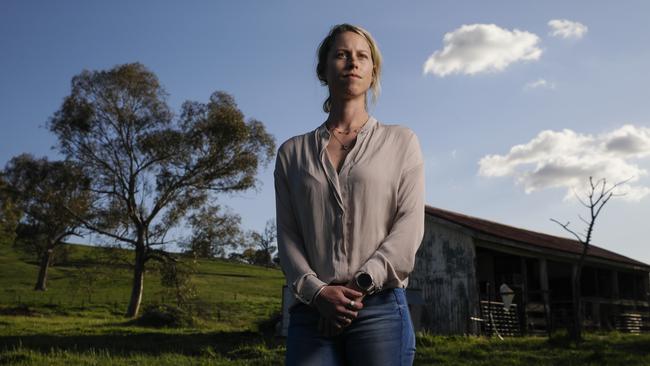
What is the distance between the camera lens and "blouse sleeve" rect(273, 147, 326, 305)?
2500 mm

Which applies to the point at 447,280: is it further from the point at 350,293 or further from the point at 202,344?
the point at 350,293

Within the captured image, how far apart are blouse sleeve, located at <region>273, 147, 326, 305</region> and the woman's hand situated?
0.05 meters

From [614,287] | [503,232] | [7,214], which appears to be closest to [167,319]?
[503,232]

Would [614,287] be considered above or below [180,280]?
above

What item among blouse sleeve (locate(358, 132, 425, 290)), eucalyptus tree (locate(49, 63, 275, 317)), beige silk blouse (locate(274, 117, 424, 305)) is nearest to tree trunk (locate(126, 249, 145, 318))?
eucalyptus tree (locate(49, 63, 275, 317))

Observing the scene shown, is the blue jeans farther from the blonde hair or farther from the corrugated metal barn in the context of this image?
the corrugated metal barn

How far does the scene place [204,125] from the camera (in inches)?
1369

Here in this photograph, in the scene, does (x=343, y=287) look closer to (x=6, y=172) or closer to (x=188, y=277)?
(x=188, y=277)

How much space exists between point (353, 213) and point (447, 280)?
63.8 ft

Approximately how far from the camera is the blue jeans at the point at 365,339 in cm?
243

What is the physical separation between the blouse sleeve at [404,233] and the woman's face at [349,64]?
13.3 inches

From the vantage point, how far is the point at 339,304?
2.38m

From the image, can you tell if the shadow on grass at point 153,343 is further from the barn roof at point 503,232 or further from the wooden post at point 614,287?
the wooden post at point 614,287

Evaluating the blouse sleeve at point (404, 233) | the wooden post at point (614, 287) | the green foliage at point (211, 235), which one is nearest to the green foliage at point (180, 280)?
the green foliage at point (211, 235)
